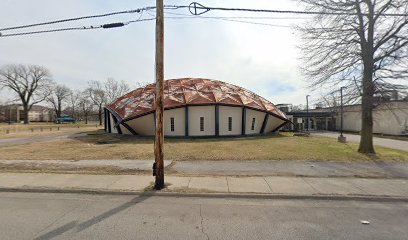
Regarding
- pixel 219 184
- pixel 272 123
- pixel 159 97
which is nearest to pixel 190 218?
pixel 219 184

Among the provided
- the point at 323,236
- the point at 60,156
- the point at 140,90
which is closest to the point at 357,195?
the point at 323,236

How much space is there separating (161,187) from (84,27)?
7358 mm

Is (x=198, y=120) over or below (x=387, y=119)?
over

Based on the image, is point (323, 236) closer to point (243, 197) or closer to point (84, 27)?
point (243, 197)

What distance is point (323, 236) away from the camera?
14.8ft

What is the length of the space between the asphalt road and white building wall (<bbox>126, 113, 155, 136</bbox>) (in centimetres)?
1904

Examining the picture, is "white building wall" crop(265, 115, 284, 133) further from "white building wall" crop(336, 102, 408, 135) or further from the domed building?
"white building wall" crop(336, 102, 408, 135)

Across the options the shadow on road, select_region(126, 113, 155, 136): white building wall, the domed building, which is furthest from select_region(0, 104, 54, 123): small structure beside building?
the shadow on road

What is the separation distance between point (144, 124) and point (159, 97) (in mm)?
19523

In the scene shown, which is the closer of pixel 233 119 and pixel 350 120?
pixel 233 119

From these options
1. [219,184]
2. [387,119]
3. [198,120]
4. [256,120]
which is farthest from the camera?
[387,119]

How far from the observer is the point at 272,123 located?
3128cm

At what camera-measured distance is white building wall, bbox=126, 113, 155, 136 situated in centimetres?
2575

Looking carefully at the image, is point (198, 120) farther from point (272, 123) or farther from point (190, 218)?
point (190, 218)
